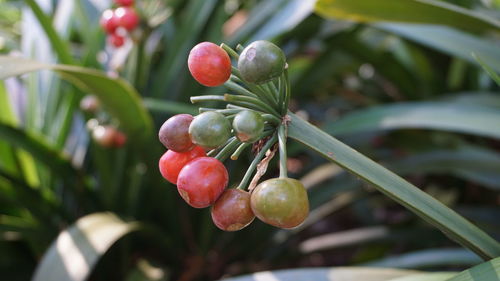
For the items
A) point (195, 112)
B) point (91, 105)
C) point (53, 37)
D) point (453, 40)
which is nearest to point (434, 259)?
point (453, 40)

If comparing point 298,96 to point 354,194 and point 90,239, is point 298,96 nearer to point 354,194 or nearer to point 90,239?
point 354,194

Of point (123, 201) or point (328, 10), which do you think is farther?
point (123, 201)

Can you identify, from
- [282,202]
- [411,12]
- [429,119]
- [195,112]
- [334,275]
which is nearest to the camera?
[282,202]

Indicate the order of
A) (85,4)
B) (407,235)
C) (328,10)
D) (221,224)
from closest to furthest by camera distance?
(221,224) → (328,10) → (407,235) → (85,4)

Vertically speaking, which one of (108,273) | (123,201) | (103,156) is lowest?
(108,273)

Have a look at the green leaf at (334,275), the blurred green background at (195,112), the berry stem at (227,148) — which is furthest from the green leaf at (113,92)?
the green leaf at (334,275)

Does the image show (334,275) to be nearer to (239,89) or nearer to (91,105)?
(239,89)

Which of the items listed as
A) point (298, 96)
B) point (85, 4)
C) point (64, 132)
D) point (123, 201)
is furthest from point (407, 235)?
point (85, 4)
